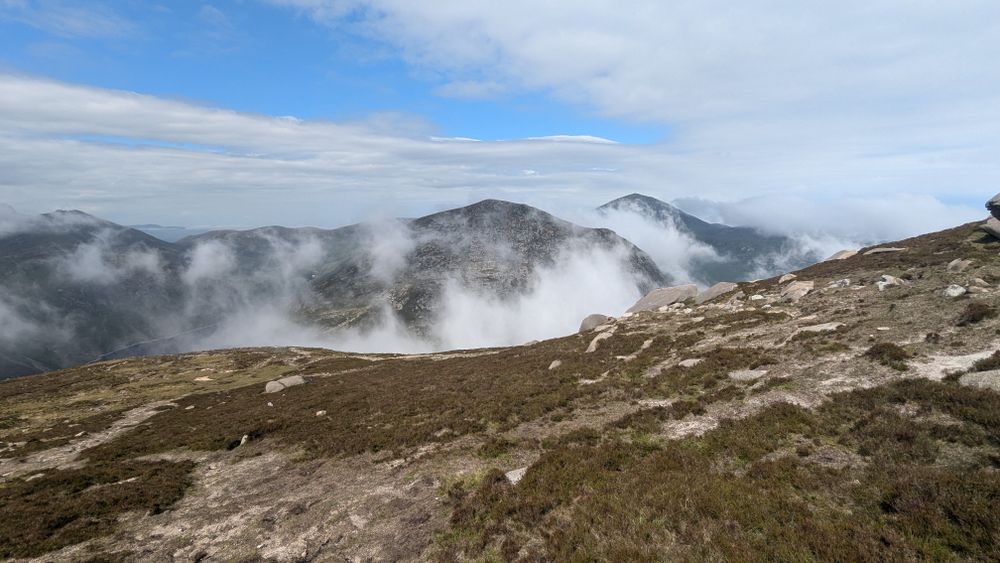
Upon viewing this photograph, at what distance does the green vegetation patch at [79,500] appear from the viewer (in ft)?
59.2

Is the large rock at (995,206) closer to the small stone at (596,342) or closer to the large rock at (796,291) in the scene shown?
the large rock at (796,291)

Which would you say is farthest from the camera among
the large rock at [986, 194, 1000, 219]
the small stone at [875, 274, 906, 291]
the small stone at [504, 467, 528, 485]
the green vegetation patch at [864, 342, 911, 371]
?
the large rock at [986, 194, 1000, 219]

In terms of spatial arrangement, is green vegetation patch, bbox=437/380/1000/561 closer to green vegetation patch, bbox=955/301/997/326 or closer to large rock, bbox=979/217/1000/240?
green vegetation patch, bbox=955/301/997/326

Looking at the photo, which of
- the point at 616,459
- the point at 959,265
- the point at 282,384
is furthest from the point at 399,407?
the point at 959,265

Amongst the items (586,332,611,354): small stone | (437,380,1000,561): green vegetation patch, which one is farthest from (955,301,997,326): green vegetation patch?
(586,332,611,354): small stone

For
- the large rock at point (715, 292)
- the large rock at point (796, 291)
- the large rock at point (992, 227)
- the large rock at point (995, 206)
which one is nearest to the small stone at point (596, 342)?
the large rock at point (796, 291)

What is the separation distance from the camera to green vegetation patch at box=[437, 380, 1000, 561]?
10.6 metres

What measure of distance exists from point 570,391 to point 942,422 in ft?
62.1

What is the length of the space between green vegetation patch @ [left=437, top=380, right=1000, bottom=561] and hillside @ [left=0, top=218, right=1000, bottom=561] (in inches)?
2.9

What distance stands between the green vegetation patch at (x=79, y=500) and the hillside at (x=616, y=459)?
15 cm

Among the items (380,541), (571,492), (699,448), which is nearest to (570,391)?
(699,448)

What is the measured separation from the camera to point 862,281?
149 ft

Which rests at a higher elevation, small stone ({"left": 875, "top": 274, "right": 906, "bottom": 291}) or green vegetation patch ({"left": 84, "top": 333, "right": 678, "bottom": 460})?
small stone ({"left": 875, "top": 274, "right": 906, "bottom": 291})

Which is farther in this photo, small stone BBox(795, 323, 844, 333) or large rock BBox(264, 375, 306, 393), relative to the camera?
large rock BBox(264, 375, 306, 393)
